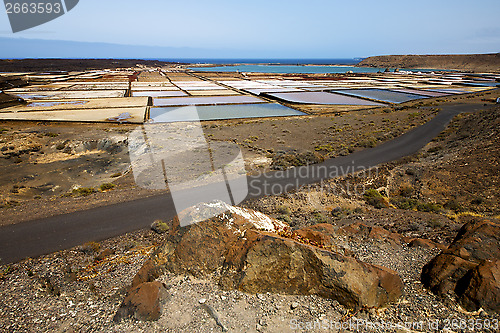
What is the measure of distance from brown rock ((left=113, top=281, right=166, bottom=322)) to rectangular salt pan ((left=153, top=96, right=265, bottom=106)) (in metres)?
46.5

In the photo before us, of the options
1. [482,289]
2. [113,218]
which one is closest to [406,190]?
[482,289]

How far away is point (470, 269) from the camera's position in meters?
6.16

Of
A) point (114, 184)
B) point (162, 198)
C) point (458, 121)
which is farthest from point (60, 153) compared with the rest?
point (458, 121)

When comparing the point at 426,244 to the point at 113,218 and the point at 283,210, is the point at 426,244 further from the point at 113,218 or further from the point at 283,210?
the point at 113,218

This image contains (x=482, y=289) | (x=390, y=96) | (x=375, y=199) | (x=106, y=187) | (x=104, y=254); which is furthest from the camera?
(x=390, y=96)

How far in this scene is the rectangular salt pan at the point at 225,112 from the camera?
134 ft

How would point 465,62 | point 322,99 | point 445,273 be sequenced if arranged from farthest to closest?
point 465,62, point 322,99, point 445,273

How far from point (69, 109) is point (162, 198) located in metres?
39.6

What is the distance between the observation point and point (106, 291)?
784 centimetres

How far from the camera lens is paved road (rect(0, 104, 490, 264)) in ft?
36.7

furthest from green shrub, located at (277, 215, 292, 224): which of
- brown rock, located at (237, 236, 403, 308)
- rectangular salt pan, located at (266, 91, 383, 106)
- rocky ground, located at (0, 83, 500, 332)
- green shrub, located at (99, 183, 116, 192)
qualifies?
rectangular salt pan, located at (266, 91, 383, 106)

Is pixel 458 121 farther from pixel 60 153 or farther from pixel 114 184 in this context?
pixel 60 153

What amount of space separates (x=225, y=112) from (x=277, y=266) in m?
40.9
